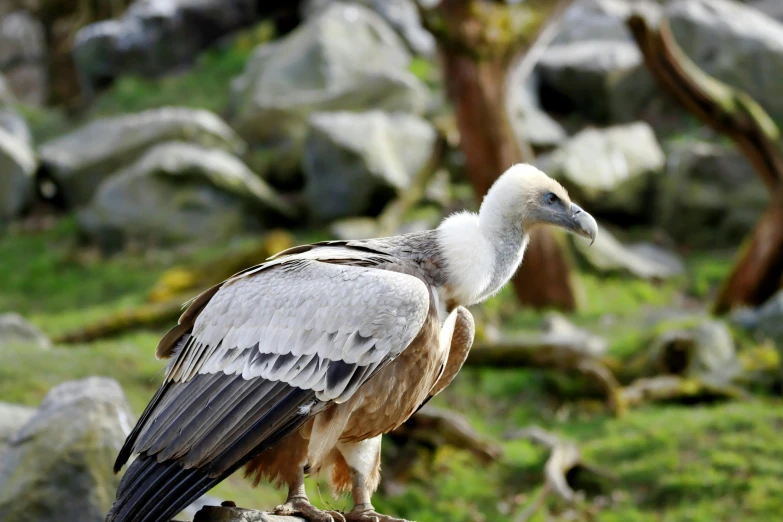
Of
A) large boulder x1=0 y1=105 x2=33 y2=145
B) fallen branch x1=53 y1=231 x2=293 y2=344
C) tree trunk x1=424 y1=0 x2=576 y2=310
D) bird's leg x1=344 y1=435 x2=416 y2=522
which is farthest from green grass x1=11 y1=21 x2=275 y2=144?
bird's leg x1=344 y1=435 x2=416 y2=522

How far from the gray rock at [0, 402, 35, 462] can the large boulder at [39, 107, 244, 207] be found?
10717mm

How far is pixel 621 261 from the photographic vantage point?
45.1 ft

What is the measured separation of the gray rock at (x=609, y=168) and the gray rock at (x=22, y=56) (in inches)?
871

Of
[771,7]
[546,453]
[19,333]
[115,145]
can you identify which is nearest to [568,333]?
[546,453]

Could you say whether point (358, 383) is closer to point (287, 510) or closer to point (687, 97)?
point (287, 510)

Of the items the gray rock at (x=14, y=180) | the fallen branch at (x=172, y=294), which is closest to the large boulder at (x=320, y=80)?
the gray rock at (x=14, y=180)

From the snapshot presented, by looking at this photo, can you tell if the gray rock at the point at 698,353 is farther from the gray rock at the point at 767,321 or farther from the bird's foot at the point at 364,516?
the bird's foot at the point at 364,516

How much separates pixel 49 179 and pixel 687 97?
1119 cm

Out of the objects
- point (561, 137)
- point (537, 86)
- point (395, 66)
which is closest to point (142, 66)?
point (395, 66)

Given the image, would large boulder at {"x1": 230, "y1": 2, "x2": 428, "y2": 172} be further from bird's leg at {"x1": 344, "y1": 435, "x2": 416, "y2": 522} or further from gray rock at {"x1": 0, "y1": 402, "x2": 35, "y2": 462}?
bird's leg at {"x1": 344, "y1": 435, "x2": 416, "y2": 522}

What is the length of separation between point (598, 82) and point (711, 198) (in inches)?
180

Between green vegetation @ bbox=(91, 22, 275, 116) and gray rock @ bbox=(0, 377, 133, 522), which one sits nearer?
gray rock @ bbox=(0, 377, 133, 522)

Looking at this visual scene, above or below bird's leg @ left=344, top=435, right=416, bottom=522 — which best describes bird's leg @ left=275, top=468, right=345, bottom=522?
above

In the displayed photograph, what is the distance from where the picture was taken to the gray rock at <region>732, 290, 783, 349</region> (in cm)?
1044
